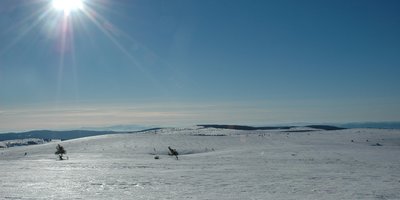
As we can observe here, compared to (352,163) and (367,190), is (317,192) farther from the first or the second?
(352,163)

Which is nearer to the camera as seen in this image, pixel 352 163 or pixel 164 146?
pixel 352 163

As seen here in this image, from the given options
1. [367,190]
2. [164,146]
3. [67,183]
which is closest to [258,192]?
[367,190]

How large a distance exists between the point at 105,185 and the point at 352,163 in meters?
17.1

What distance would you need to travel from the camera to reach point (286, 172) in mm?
21156

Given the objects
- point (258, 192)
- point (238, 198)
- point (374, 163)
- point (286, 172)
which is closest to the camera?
point (238, 198)

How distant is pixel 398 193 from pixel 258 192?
497 centimetres

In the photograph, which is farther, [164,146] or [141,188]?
[164,146]

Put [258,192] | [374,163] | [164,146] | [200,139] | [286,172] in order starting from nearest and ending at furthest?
[258,192], [286,172], [374,163], [164,146], [200,139]

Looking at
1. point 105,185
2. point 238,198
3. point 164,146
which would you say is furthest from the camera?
point 164,146

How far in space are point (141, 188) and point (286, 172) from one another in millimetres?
8959

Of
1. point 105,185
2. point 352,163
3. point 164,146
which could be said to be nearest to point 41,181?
point 105,185

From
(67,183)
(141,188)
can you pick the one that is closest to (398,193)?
(141,188)

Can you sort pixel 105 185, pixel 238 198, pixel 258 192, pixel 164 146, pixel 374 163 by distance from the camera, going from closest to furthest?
pixel 238 198
pixel 258 192
pixel 105 185
pixel 374 163
pixel 164 146

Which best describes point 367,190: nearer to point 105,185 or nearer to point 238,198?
point 238,198
